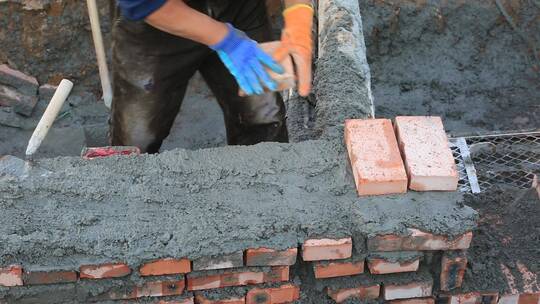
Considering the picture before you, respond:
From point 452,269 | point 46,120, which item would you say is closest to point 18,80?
point 46,120

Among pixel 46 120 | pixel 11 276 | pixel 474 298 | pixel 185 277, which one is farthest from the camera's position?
pixel 46 120

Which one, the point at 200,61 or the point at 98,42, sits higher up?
the point at 98,42

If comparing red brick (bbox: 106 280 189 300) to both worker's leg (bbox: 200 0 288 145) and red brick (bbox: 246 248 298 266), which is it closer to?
red brick (bbox: 246 248 298 266)

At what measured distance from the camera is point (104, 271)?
2445 millimetres

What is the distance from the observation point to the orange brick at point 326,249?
249 cm

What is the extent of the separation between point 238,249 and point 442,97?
340cm

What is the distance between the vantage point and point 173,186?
2621 millimetres

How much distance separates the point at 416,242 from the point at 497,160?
5.31ft

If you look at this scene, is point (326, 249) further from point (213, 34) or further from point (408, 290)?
point (213, 34)

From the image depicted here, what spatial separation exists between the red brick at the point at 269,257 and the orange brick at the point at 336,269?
4.3 inches

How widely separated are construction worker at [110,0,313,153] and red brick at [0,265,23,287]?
965 millimetres

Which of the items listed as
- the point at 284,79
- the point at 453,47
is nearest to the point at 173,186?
the point at 284,79

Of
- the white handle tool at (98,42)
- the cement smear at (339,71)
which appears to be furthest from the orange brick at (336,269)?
the white handle tool at (98,42)

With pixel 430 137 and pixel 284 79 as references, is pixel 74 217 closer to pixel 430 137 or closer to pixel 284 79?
pixel 284 79
